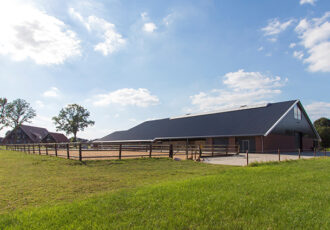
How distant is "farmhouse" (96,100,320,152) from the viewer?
28.1 m

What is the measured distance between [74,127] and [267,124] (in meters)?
67.0

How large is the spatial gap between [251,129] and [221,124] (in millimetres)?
5705

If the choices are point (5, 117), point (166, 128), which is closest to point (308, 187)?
point (166, 128)

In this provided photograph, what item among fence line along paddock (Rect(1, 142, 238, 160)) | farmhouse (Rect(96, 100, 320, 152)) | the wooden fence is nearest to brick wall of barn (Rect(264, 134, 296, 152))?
farmhouse (Rect(96, 100, 320, 152))

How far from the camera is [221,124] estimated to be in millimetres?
33250

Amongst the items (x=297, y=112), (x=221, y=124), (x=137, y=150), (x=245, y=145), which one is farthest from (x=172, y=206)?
(x=297, y=112)

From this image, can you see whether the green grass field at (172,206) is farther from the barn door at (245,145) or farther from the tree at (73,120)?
the tree at (73,120)

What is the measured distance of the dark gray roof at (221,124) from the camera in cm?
2862

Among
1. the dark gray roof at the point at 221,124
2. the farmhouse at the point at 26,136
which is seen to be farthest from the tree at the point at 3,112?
the dark gray roof at the point at 221,124

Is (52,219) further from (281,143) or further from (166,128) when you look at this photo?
(166,128)

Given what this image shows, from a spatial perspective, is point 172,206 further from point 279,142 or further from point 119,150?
point 279,142

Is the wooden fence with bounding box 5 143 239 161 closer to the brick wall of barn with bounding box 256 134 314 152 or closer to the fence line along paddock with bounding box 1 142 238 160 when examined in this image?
the fence line along paddock with bounding box 1 142 238 160

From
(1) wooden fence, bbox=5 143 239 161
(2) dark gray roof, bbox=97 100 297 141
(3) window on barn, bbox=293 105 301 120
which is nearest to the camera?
(1) wooden fence, bbox=5 143 239 161

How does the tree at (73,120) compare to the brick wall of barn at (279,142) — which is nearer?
the brick wall of barn at (279,142)
